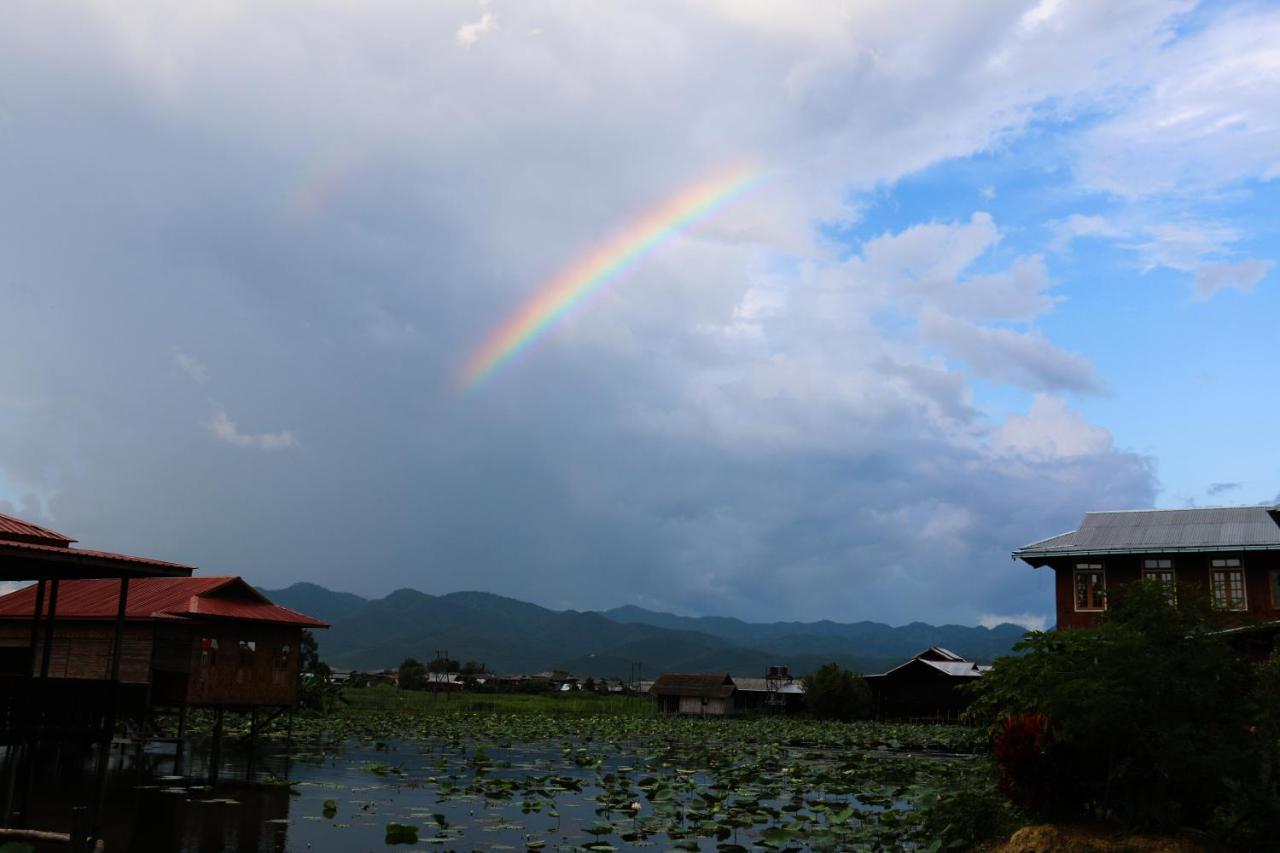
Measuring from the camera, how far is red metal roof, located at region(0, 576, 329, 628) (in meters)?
27.9

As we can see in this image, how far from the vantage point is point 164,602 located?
28344 mm

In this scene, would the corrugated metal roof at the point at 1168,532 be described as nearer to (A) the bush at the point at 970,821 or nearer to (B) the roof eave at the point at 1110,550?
(B) the roof eave at the point at 1110,550

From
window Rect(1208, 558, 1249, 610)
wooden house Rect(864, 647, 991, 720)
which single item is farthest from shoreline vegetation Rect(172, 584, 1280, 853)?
wooden house Rect(864, 647, 991, 720)

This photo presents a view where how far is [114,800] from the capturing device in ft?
71.8

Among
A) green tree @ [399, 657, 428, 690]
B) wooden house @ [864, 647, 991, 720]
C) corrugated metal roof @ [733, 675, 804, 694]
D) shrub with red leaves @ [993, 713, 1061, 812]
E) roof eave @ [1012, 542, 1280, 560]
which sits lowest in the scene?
green tree @ [399, 657, 428, 690]

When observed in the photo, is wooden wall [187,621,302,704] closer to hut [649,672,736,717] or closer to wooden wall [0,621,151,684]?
wooden wall [0,621,151,684]

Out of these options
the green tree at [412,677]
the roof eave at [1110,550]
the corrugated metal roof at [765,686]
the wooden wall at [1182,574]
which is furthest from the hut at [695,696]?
the wooden wall at [1182,574]

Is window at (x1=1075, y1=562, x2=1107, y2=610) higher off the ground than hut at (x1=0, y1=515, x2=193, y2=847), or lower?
higher

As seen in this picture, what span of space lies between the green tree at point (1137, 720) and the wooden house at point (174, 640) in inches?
889

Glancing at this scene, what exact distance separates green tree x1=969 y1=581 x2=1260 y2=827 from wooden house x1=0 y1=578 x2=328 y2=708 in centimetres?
2259

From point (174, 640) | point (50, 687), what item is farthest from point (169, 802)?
point (174, 640)

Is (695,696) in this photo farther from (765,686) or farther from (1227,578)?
(1227,578)

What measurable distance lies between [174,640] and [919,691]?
55753 millimetres

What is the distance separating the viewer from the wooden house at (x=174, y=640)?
89.7 feet
